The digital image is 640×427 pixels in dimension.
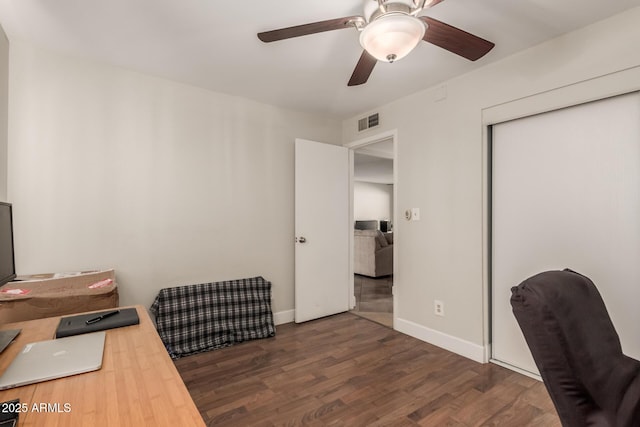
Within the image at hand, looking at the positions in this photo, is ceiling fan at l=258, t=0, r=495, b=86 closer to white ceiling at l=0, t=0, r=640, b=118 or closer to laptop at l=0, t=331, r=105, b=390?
white ceiling at l=0, t=0, r=640, b=118

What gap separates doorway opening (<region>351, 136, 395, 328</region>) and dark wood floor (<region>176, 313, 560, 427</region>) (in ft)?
3.06

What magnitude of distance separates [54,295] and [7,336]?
0.99m

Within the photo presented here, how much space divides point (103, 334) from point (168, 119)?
2.07m

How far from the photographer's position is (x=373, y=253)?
5574 millimetres

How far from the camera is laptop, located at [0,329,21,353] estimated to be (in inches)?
43.0

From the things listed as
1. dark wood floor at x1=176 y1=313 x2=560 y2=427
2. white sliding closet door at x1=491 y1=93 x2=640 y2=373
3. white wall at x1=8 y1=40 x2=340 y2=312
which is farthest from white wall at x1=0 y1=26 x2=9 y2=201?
white sliding closet door at x1=491 y1=93 x2=640 y2=373

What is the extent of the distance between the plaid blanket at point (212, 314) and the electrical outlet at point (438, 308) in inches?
60.8

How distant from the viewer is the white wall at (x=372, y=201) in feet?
30.7

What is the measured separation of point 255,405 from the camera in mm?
1934

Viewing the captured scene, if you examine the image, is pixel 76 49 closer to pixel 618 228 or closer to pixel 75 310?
pixel 75 310

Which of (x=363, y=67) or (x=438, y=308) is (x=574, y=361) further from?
(x=438, y=308)

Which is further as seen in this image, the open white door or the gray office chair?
the open white door

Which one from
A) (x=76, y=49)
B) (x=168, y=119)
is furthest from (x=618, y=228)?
(x=76, y=49)

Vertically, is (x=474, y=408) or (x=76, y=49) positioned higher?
(x=76, y=49)
